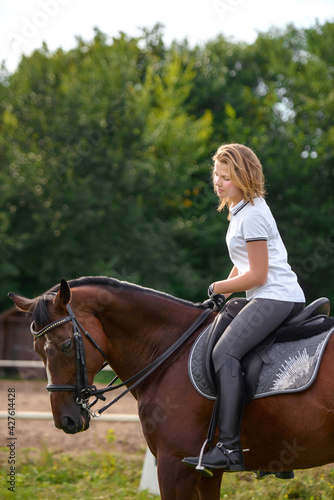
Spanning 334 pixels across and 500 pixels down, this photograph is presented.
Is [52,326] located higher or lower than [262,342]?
higher

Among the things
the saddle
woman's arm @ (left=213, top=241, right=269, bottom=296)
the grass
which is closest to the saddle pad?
the saddle

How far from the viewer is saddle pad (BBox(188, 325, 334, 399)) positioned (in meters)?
3.29

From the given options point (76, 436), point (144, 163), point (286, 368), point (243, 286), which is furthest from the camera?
point (144, 163)

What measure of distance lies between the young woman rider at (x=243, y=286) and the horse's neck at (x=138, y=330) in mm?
409

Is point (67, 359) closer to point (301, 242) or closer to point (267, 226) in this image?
point (267, 226)

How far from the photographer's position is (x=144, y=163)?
22.3m

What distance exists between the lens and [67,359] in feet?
11.5

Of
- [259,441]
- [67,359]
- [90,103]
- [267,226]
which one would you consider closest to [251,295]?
[267,226]

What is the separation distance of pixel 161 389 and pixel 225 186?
142 cm

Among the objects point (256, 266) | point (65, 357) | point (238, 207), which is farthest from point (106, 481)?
point (238, 207)

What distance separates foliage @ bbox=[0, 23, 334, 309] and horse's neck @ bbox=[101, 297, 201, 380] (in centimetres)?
1577

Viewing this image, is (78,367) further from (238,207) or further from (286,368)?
(238,207)

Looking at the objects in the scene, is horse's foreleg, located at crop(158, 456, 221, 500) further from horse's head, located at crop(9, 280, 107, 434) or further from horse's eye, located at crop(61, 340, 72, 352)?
horse's eye, located at crop(61, 340, 72, 352)

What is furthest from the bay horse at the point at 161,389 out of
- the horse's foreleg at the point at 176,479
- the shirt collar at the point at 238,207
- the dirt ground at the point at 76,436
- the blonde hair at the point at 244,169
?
the dirt ground at the point at 76,436
